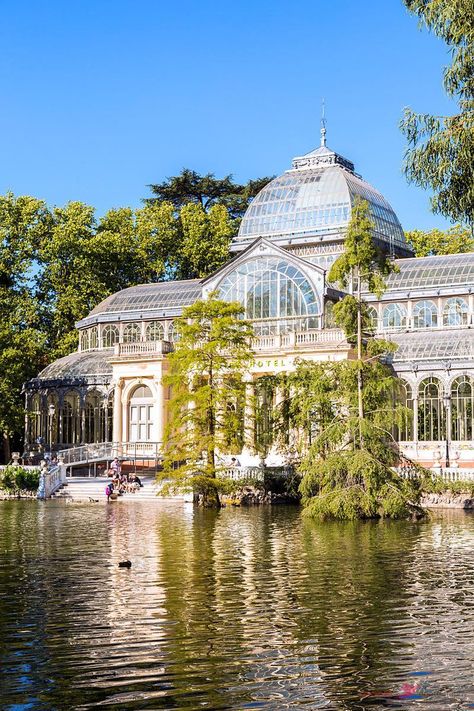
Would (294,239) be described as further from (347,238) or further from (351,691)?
(351,691)

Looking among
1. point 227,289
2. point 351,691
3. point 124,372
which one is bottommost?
point 351,691

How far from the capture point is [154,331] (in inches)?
2440

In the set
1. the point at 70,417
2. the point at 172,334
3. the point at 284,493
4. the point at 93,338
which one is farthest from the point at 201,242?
the point at 284,493

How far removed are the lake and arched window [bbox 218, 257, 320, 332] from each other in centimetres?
2495

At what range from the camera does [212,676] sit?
1323cm

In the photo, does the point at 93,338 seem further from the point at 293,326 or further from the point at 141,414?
the point at 293,326

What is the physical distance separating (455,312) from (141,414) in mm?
17223

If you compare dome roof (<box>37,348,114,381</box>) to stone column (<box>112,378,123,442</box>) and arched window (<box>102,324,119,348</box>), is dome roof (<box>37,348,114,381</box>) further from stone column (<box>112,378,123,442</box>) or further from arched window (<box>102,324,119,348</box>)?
stone column (<box>112,378,123,442</box>)

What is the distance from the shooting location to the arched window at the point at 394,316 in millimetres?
56469

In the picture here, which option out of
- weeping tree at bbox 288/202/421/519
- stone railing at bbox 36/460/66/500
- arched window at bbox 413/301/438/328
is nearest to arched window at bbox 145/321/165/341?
stone railing at bbox 36/460/66/500

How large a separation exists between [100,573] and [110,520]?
13.1 m

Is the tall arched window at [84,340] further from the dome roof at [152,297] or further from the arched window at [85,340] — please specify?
the dome roof at [152,297]

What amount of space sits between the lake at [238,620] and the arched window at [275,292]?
2495 centimetres

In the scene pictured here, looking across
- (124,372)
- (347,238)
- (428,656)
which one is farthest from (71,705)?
(124,372)
